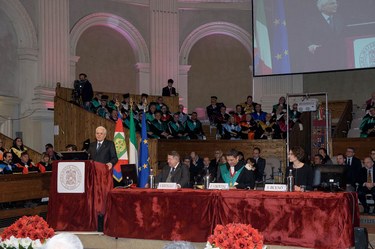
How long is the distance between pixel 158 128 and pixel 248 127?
7.91 ft

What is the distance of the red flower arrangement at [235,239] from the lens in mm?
3975

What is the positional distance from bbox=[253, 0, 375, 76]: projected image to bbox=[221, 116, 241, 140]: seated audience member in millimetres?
1688

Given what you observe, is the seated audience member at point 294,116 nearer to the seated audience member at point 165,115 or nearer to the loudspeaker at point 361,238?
the seated audience member at point 165,115

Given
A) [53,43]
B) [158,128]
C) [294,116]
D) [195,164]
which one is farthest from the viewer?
[53,43]

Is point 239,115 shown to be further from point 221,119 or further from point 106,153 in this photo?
point 106,153

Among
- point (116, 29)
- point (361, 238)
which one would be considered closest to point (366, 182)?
point (361, 238)

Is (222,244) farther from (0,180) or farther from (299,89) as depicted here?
(299,89)

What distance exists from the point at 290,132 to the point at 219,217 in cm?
823

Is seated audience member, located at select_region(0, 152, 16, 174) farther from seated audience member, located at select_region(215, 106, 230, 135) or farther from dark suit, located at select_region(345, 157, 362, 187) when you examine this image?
dark suit, located at select_region(345, 157, 362, 187)

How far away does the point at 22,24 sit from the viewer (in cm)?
1842

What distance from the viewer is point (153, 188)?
9.24m

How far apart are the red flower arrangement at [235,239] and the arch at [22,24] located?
15.4 meters

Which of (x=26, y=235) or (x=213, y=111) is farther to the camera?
(x=213, y=111)

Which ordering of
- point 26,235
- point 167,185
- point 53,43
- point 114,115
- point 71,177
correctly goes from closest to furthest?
point 26,235 < point 167,185 < point 71,177 < point 114,115 < point 53,43
